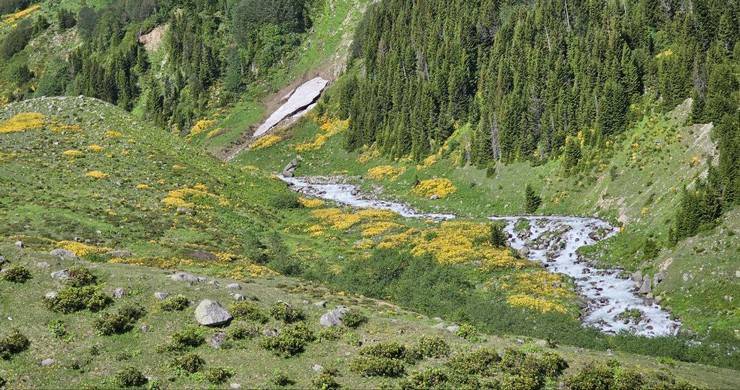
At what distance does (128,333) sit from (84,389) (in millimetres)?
4948

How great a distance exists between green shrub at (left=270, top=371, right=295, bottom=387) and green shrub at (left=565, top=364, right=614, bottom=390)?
10.9m

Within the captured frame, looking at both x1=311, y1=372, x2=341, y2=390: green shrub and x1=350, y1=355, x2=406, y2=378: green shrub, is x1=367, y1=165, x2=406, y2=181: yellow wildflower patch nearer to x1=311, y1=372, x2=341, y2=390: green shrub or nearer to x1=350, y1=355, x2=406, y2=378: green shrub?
x1=350, y1=355, x2=406, y2=378: green shrub

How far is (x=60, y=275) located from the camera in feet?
104

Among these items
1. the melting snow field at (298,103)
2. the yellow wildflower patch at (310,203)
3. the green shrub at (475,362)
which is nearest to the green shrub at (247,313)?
the green shrub at (475,362)

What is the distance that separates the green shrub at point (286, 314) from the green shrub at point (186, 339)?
3.83 m

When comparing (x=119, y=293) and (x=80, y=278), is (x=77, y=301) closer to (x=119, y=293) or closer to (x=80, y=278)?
(x=119, y=293)

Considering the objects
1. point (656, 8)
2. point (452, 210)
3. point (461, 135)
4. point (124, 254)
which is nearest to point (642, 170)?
point (452, 210)

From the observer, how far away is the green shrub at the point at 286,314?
29.9 metres

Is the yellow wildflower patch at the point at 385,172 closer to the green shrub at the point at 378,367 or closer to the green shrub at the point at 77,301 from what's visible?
the green shrub at the point at 77,301

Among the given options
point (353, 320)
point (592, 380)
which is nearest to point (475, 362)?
point (592, 380)

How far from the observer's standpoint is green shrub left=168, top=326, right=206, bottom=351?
2659 cm

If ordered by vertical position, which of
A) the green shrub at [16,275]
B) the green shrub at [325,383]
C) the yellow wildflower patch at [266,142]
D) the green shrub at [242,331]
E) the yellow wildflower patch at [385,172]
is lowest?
the yellow wildflower patch at [385,172]

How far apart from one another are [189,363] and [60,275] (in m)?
11.3

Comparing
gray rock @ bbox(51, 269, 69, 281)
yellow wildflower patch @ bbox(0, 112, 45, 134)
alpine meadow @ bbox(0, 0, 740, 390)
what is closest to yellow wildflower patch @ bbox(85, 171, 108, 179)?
alpine meadow @ bbox(0, 0, 740, 390)
